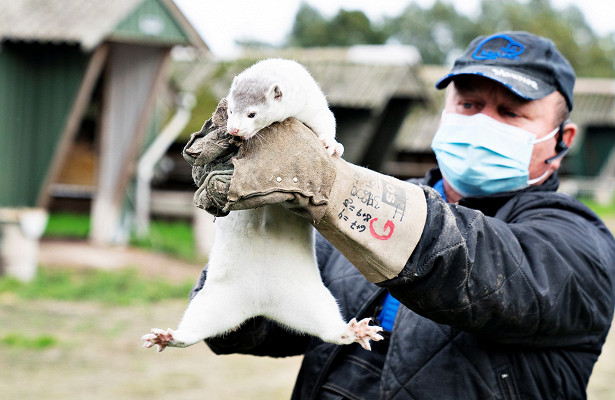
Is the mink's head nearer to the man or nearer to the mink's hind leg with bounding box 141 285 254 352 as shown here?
the man

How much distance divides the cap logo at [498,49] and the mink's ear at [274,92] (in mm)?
1050

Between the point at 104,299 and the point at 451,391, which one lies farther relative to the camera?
the point at 104,299

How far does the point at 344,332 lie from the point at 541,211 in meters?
0.87

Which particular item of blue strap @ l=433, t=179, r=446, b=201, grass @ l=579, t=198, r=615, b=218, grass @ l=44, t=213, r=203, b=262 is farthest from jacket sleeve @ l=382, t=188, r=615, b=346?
grass @ l=579, t=198, r=615, b=218

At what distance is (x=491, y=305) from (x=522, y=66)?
108 cm

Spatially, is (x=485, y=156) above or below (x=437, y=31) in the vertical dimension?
above

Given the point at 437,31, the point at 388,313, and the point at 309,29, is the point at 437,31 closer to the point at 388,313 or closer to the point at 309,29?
the point at 309,29

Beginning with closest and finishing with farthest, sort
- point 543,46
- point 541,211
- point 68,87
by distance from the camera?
point 541,211 < point 543,46 < point 68,87

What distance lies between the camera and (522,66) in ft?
9.39

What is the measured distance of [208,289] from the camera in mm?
2416

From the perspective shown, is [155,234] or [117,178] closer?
[117,178]

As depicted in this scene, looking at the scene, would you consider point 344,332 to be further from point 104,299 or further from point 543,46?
point 104,299

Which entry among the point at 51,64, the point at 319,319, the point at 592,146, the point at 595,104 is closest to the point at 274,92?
the point at 319,319

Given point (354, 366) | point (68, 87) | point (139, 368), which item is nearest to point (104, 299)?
point (139, 368)
